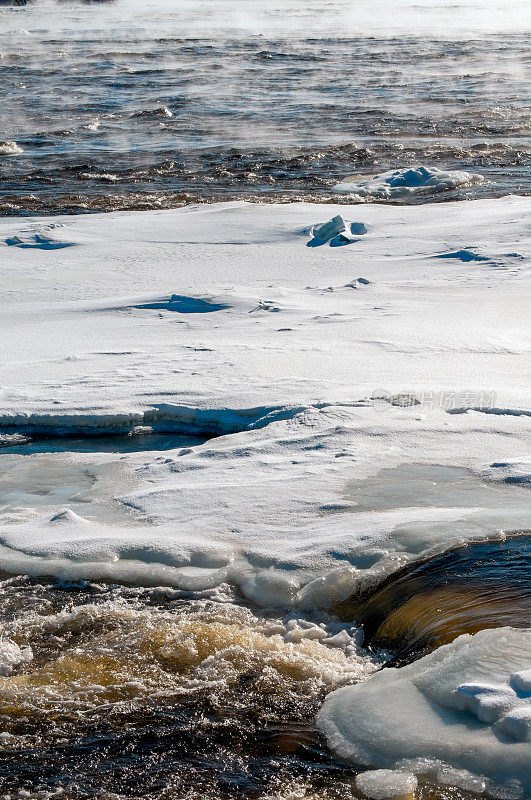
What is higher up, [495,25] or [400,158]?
[495,25]

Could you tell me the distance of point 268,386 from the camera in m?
4.84

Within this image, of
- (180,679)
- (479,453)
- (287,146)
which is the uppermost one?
(287,146)

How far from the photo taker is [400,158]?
13.1 metres

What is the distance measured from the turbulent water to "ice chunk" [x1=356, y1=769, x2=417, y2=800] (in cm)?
900

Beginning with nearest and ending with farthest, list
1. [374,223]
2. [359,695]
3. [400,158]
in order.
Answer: [359,695] → [374,223] → [400,158]

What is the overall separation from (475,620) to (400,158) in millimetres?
11167

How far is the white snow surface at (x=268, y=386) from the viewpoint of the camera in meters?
3.55

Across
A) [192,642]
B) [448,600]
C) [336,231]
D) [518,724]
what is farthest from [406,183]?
[518,724]

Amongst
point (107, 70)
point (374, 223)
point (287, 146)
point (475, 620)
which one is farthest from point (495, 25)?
point (475, 620)

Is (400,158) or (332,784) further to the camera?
(400,158)

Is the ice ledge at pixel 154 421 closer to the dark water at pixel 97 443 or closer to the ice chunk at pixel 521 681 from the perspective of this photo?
the dark water at pixel 97 443

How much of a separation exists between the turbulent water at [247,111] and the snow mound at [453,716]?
28.3ft

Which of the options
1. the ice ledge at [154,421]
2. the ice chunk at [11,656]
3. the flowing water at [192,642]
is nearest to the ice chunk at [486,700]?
the flowing water at [192,642]

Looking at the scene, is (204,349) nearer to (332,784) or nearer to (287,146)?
(332,784)
